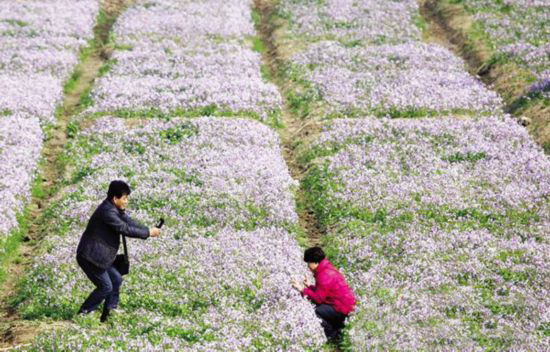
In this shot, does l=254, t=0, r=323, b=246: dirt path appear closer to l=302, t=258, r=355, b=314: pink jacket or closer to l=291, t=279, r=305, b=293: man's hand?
l=291, t=279, r=305, b=293: man's hand

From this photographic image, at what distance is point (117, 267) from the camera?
1284 cm

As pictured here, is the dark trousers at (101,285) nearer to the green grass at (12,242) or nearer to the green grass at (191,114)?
the green grass at (12,242)

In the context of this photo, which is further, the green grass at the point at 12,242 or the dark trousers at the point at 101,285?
the green grass at the point at 12,242

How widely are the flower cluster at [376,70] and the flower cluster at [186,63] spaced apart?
7.14ft

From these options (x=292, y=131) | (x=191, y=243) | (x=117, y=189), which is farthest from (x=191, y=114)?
(x=117, y=189)

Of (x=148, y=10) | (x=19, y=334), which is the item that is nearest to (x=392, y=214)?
(x=19, y=334)

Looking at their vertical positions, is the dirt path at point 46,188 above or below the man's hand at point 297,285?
below

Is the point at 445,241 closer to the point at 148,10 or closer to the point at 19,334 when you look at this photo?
the point at 19,334

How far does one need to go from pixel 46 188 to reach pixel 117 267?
909 centimetres

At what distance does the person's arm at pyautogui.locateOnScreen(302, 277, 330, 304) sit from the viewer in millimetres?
12773

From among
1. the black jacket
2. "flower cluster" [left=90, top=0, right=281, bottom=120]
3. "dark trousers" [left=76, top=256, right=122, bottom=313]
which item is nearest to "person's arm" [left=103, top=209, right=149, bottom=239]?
the black jacket

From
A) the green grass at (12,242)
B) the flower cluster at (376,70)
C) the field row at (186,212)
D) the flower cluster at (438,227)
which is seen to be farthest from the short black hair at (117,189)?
the flower cluster at (376,70)

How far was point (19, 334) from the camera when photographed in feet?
43.1

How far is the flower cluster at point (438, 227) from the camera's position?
41.9 ft
